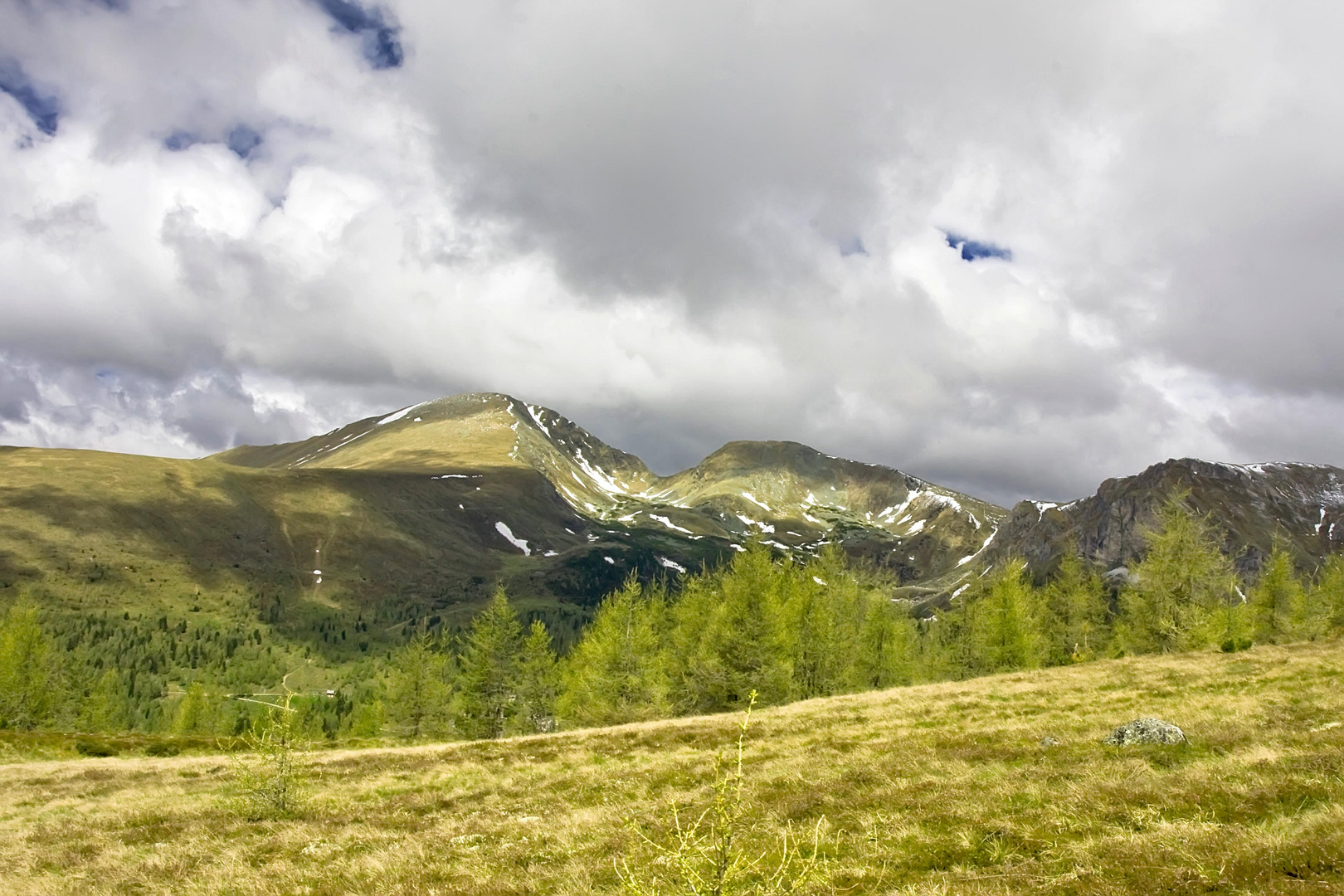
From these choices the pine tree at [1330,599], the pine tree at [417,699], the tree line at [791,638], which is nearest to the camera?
the tree line at [791,638]

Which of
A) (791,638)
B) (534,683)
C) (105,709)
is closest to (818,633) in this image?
(791,638)

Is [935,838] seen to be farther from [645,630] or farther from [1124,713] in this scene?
[645,630]

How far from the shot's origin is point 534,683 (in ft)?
209

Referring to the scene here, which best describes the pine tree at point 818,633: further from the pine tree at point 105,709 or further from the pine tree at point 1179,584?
the pine tree at point 105,709

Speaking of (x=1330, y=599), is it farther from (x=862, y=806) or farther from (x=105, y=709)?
(x=105, y=709)

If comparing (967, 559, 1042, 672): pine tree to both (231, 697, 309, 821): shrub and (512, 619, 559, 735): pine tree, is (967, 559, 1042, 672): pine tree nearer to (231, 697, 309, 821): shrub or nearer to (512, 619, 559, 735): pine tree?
(512, 619, 559, 735): pine tree

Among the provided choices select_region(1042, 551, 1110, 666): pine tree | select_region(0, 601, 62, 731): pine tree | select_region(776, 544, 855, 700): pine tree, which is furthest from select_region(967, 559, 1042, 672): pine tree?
select_region(0, 601, 62, 731): pine tree

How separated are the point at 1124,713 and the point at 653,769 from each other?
1500 centimetres

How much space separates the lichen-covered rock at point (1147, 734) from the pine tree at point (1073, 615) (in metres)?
55.1

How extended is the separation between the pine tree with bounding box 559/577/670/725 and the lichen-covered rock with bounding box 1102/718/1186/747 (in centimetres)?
3514

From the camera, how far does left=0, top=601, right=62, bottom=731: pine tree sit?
73812mm

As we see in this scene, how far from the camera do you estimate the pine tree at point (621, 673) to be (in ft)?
164

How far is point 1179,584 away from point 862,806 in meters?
51.6

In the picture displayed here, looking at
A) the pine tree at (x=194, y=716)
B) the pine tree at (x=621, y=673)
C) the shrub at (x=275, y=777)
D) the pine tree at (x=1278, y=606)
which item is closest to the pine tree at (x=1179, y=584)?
the pine tree at (x=1278, y=606)
